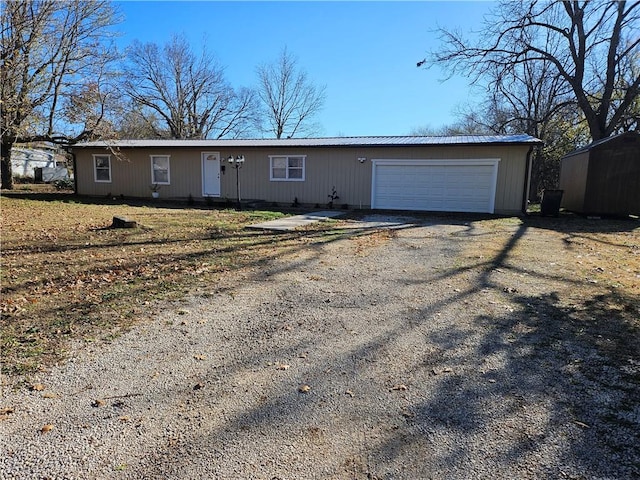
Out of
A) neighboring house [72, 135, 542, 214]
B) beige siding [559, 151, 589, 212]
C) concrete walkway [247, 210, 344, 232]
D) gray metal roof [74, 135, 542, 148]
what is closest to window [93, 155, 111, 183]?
neighboring house [72, 135, 542, 214]

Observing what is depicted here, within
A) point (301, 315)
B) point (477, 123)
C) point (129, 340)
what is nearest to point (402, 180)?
point (301, 315)

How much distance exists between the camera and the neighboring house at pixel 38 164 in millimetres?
29739

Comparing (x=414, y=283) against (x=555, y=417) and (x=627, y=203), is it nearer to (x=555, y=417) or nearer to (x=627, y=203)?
(x=555, y=417)

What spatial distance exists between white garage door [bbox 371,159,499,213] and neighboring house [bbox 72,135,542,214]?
0.03m

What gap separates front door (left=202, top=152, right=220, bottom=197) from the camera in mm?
16734

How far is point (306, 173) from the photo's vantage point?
15.8 metres

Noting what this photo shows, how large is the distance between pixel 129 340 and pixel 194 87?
37.0 m

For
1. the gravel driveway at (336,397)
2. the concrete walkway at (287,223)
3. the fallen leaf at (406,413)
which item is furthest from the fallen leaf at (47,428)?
the concrete walkway at (287,223)

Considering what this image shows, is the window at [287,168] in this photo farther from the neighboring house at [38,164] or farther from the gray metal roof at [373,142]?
the neighboring house at [38,164]

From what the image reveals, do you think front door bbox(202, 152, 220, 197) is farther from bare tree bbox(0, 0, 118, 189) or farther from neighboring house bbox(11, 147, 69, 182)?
neighboring house bbox(11, 147, 69, 182)

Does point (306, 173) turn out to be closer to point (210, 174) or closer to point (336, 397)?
point (210, 174)

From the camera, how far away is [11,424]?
2.15 meters

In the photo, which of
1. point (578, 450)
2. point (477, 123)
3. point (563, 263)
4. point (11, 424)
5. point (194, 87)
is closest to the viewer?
point (578, 450)

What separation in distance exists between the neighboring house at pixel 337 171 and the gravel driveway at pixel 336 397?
34.1 ft
